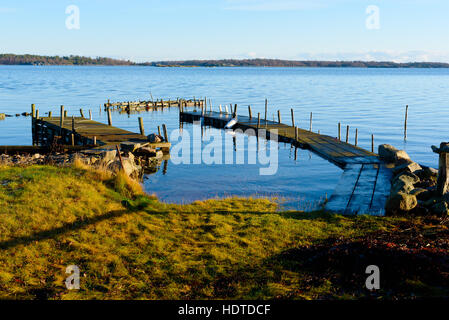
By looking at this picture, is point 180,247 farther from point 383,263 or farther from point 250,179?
point 250,179

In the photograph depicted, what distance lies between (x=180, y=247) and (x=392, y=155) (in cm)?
1539

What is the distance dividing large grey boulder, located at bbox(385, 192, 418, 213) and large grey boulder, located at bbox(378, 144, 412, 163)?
724 cm

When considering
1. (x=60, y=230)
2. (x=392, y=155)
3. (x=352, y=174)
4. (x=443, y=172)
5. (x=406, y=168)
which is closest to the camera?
(x=60, y=230)

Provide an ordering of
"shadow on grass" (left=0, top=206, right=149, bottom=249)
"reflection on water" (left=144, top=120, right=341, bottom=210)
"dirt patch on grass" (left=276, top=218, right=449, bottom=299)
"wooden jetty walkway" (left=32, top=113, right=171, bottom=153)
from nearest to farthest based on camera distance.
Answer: "dirt patch on grass" (left=276, top=218, right=449, bottom=299)
"shadow on grass" (left=0, top=206, right=149, bottom=249)
"reflection on water" (left=144, top=120, right=341, bottom=210)
"wooden jetty walkway" (left=32, top=113, right=171, bottom=153)

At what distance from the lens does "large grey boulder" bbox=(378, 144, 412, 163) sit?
21.1 meters

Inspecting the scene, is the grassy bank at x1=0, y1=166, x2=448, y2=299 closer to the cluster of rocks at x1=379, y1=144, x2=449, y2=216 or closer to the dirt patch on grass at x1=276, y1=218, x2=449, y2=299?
the dirt patch on grass at x1=276, y1=218, x2=449, y2=299

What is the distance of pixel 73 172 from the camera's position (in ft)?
49.2

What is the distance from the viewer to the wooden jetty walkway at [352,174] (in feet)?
49.9

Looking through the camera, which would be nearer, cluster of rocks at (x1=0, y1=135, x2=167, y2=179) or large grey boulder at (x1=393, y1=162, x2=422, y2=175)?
large grey boulder at (x1=393, y1=162, x2=422, y2=175)

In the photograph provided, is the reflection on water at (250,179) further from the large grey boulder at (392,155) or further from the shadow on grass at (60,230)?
the shadow on grass at (60,230)

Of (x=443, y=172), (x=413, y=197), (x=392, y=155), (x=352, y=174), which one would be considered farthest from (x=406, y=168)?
(x=413, y=197)

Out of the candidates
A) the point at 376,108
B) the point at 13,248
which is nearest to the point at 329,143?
the point at 13,248

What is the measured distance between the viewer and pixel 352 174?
20344 mm

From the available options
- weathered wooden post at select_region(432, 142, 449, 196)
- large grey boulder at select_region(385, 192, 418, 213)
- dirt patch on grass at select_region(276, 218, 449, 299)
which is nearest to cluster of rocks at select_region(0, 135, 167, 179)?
large grey boulder at select_region(385, 192, 418, 213)
